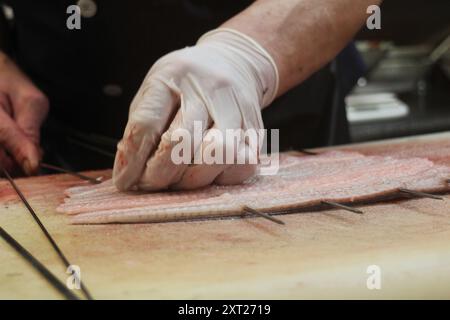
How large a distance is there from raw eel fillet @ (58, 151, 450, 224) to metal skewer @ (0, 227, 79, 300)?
0.51 ft

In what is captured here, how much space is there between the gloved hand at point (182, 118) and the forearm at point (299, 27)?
0.23m

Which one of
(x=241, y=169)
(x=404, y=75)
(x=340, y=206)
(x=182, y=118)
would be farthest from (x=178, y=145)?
(x=404, y=75)

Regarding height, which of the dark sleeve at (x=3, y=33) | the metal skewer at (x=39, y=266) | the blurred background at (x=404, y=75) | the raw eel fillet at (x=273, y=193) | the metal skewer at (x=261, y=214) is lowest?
the blurred background at (x=404, y=75)

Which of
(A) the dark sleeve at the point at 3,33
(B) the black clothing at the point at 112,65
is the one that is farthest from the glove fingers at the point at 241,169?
(A) the dark sleeve at the point at 3,33

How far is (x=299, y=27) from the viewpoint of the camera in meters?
1.69

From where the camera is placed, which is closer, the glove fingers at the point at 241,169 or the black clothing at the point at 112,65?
the glove fingers at the point at 241,169

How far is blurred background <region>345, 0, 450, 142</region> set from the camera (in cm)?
358

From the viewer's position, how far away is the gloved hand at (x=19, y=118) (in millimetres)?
Answer: 1892

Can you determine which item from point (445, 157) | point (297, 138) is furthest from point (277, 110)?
point (445, 157)

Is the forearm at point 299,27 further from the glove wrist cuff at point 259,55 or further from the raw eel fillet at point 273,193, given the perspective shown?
the raw eel fillet at point 273,193

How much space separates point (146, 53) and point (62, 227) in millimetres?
1151

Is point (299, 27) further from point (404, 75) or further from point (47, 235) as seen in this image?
point (404, 75)

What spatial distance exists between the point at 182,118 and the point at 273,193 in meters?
0.28

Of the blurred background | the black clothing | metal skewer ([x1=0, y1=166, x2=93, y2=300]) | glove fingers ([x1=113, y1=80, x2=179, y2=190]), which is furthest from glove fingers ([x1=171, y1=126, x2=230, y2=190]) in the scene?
the blurred background
